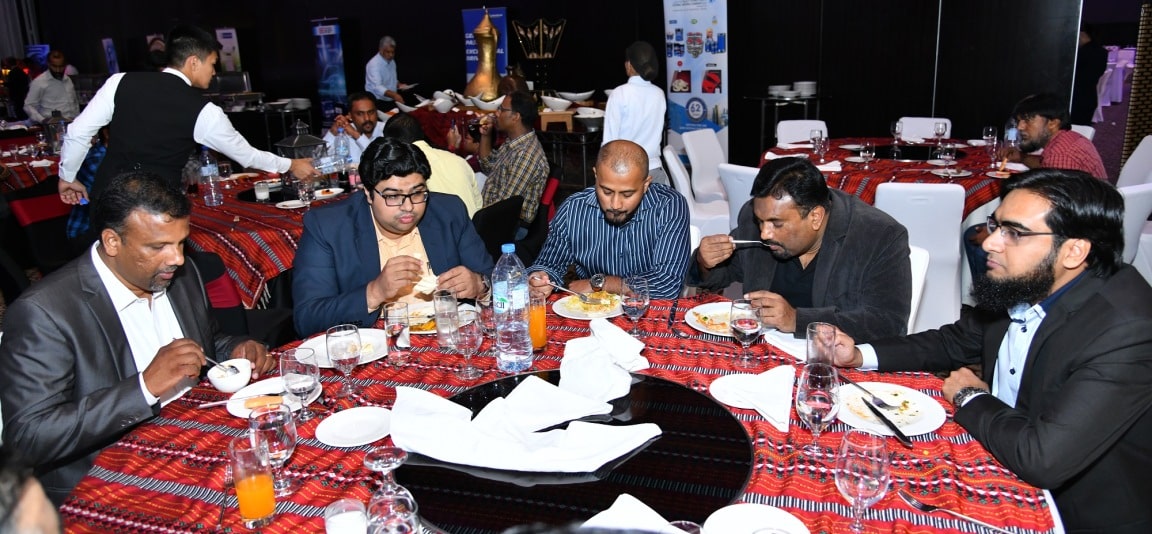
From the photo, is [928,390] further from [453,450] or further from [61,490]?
[61,490]

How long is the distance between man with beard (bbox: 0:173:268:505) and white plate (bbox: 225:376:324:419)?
11cm

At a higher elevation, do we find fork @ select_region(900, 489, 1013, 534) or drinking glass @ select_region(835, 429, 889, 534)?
drinking glass @ select_region(835, 429, 889, 534)

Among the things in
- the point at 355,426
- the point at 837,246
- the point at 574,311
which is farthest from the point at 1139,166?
the point at 355,426

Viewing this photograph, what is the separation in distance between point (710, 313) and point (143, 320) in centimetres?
170

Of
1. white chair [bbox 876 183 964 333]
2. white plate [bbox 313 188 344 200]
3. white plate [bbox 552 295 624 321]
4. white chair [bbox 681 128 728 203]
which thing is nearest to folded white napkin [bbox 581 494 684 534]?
white plate [bbox 552 295 624 321]

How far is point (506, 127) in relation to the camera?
199 inches

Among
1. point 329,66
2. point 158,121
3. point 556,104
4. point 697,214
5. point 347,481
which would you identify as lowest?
point 697,214

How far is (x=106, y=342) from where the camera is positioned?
1.96 m

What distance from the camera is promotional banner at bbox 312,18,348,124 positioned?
13.4 meters

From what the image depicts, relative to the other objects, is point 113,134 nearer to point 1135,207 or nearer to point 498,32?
point 1135,207

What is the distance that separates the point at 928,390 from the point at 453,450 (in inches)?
45.9

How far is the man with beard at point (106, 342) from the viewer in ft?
5.67

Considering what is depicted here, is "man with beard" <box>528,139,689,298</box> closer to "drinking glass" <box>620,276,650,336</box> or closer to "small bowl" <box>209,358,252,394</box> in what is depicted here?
"drinking glass" <box>620,276,650,336</box>

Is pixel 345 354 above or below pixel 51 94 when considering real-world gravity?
below
